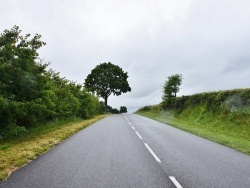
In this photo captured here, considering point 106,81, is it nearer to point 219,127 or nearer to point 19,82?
point 219,127

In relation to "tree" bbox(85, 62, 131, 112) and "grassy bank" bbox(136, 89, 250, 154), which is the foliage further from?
"tree" bbox(85, 62, 131, 112)

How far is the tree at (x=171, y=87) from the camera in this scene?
47.3 m

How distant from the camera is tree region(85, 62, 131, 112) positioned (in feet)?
225

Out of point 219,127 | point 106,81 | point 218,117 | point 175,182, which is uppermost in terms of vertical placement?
point 106,81

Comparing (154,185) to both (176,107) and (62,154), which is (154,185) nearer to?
(62,154)

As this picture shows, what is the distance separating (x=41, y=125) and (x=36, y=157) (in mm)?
12244

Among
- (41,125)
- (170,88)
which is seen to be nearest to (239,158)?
(41,125)

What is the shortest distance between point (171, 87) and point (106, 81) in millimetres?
24266

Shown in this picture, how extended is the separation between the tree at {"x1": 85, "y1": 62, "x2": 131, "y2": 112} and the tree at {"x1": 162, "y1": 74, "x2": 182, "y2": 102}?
68.8 ft

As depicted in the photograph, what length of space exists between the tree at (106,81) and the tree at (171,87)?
20980mm

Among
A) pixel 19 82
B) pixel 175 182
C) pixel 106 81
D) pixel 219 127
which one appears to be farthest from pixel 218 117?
pixel 106 81

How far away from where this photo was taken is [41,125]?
818 inches

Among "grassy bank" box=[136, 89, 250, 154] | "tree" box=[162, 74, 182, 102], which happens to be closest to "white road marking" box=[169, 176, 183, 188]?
"grassy bank" box=[136, 89, 250, 154]

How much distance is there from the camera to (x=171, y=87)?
48.2m
